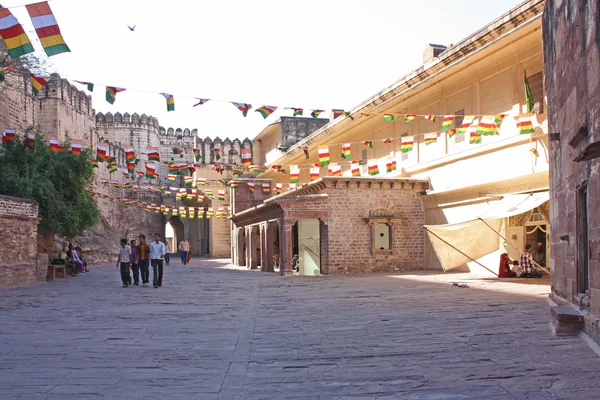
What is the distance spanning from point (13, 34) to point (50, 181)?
12.8 m

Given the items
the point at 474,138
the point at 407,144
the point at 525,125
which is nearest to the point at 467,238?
the point at 474,138

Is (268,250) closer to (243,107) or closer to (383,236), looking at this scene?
(383,236)

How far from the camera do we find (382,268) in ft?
69.2

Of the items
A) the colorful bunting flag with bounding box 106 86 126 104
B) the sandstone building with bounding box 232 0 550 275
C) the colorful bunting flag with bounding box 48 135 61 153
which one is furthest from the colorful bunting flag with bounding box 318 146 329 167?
the colorful bunting flag with bounding box 48 135 61 153

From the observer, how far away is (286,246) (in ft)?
69.2

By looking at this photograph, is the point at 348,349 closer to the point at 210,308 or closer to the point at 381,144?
the point at 210,308

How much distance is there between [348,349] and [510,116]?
39.2ft

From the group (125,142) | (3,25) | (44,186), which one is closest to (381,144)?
(44,186)

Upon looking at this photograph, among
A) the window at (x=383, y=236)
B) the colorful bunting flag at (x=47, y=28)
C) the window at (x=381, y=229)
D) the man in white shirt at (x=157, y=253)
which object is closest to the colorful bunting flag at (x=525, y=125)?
A: the window at (x=381, y=229)

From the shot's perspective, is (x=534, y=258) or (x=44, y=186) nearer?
(x=534, y=258)

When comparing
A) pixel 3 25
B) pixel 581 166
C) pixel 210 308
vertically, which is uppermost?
pixel 3 25

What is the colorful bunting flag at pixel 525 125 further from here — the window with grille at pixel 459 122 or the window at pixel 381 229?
the window at pixel 381 229

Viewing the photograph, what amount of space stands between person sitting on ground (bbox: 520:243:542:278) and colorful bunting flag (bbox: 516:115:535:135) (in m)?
3.42

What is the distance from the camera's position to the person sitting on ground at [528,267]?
16.2 m
